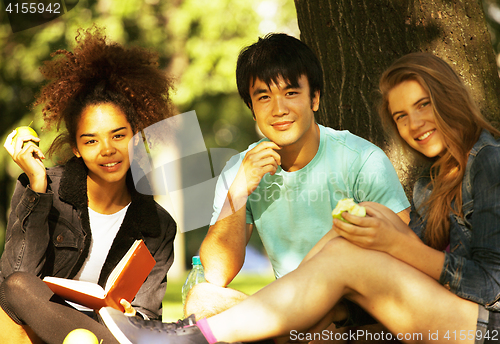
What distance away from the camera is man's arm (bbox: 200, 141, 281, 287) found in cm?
287

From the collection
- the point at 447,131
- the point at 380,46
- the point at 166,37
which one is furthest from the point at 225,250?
the point at 166,37

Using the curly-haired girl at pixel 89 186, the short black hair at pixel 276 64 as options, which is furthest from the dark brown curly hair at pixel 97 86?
the short black hair at pixel 276 64

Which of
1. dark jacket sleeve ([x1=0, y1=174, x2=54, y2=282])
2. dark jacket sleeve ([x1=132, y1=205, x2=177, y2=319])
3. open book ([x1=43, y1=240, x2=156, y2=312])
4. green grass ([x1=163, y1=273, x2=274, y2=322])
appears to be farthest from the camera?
green grass ([x1=163, y1=273, x2=274, y2=322])

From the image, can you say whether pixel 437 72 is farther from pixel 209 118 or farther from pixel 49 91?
pixel 209 118

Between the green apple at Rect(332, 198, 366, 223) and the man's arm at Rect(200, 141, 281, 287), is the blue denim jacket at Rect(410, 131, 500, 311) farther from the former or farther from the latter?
the man's arm at Rect(200, 141, 281, 287)

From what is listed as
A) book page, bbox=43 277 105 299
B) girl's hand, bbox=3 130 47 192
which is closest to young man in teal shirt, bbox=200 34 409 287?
book page, bbox=43 277 105 299

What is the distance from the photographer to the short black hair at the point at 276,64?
2.97 metres

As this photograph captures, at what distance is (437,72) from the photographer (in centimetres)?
246

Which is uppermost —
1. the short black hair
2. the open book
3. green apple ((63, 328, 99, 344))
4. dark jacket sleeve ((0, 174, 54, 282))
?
the short black hair

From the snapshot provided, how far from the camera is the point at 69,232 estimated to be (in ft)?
9.95

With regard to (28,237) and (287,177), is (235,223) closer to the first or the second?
A: (287,177)

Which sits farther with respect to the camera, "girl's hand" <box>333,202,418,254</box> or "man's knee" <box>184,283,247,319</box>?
"man's knee" <box>184,283,247,319</box>

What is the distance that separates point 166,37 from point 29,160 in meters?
7.56

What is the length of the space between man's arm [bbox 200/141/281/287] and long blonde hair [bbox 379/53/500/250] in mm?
893
